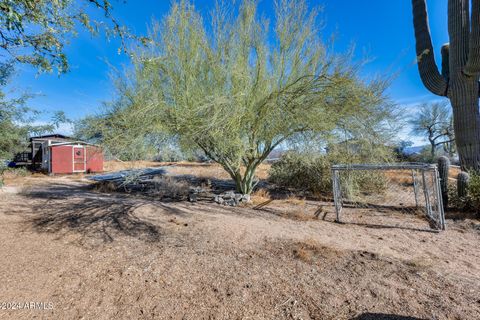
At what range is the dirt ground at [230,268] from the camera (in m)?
2.20

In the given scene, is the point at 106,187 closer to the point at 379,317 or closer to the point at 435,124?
the point at 379,317

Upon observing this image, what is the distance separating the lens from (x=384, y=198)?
7488mm

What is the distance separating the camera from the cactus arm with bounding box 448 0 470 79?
21.2 ft

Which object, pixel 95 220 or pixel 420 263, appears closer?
pixel 420 263

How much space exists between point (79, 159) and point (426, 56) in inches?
786

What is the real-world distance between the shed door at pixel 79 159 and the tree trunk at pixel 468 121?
19900 millimetres

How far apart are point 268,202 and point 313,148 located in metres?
2.19

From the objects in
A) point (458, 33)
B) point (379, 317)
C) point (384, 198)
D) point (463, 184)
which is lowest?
point (379, 317)

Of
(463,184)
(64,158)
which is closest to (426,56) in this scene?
(463,184)

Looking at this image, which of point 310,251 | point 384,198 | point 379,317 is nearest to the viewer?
point 379,317

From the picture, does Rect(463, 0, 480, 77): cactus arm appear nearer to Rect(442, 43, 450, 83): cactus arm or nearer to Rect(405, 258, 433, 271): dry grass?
Rect(442, 43, 450, 83): cactus arm

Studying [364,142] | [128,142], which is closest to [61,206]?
[128,142]

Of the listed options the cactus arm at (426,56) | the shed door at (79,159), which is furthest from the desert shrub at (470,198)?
the shed door at (79,159)

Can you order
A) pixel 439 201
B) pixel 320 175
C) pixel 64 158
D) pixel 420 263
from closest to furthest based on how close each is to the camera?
pixel 420 263 → pixel 439 201 → pixel 320 175 → pixel 64 158
